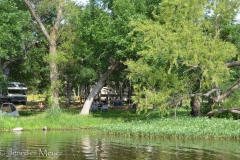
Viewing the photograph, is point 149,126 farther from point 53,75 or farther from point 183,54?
point 53,75

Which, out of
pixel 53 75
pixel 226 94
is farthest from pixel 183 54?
pixel 53 75

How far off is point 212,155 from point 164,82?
35.6ft

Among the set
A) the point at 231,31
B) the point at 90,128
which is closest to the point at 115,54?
the point at 90,128

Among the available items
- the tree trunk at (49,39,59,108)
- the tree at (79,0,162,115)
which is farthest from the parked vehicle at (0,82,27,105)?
the tree at (79,0,162,115)

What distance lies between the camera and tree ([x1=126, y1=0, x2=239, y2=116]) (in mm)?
24141

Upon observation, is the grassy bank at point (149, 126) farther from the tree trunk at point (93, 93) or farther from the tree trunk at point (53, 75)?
the tree trunk at point (93, 93)

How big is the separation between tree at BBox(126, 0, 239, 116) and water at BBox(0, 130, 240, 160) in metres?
5.47

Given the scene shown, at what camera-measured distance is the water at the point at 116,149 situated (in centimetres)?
1496

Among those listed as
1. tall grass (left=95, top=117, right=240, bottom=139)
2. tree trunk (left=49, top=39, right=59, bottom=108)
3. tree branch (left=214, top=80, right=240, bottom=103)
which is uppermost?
tree trunk (left=49, top=39, right=59, bottom=108)

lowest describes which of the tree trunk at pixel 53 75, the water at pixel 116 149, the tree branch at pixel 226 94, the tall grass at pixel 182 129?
the water at pixel 116 149

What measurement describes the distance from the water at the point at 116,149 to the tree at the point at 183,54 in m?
5.47

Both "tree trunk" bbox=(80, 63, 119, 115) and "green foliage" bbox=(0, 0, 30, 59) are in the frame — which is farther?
"tree trunk" bbox=(80, 63, 119, 115)

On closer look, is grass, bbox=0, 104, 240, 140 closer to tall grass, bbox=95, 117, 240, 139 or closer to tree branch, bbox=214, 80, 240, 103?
tall grass, bbox=95, 117, 240, 139

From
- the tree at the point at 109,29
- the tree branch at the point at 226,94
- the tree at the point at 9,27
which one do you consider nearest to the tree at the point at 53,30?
the tree at the point at 109,29
